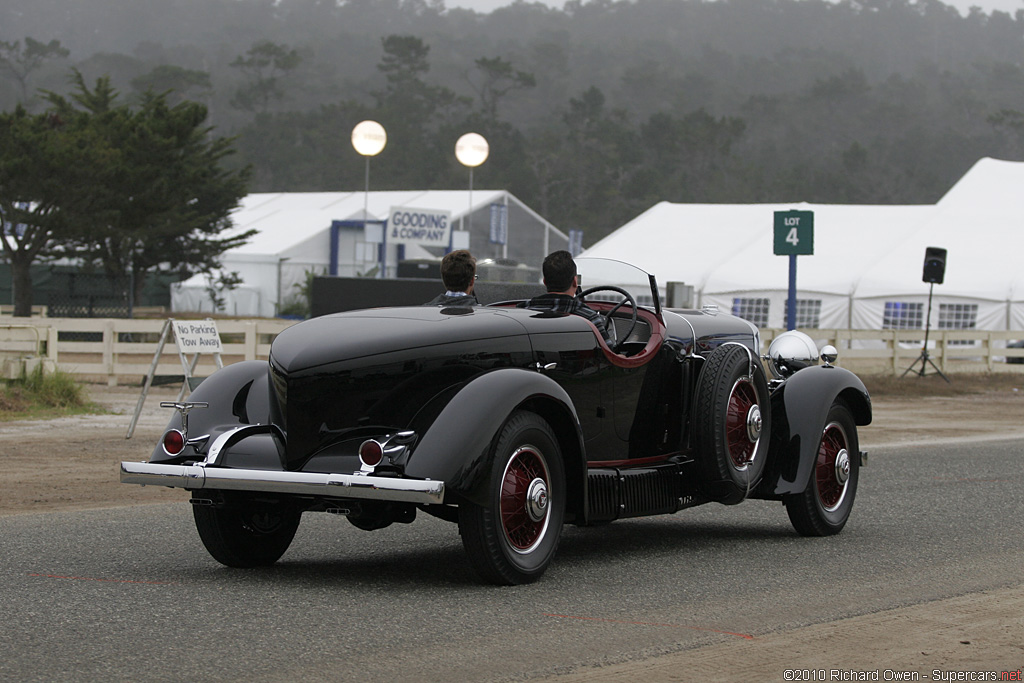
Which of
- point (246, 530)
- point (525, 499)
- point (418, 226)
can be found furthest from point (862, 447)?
point (418, 226)

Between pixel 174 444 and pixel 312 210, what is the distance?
160 feet

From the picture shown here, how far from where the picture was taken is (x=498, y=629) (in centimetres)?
505

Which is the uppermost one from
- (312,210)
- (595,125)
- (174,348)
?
(595,125)

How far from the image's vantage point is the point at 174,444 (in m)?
6.13

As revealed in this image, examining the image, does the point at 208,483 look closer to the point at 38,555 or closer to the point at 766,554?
the point at 38,555

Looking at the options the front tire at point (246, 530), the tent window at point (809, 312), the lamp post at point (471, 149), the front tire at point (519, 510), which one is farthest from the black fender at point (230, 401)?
the tent window at point (809, 312)

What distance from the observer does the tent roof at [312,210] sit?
49406mm

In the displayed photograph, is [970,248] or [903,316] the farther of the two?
[970,248]

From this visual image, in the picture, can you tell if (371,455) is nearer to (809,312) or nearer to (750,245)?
(809,312)

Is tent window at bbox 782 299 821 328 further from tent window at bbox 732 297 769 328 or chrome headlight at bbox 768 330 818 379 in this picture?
chrome headlight at bbox 768 330 818 379

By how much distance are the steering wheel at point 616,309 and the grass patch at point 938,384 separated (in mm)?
18389

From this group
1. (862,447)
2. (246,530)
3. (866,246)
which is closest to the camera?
(246,530)

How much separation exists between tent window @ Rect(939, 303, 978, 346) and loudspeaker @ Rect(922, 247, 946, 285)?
5.18 m

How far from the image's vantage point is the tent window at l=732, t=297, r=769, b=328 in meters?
34.3
